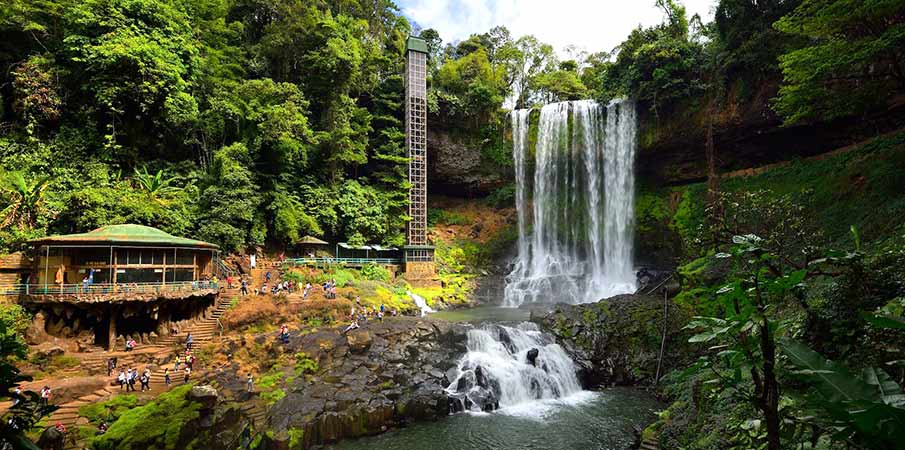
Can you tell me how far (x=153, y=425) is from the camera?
10672 millimetres

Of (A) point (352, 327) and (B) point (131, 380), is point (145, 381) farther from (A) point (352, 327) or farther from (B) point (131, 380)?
(A) point (352, 327)

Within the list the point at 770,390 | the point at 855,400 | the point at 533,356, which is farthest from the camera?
the point at 533,356

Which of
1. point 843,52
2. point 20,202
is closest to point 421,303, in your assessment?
point 20,202

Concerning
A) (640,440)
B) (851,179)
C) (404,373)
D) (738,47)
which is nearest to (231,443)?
(404,373)

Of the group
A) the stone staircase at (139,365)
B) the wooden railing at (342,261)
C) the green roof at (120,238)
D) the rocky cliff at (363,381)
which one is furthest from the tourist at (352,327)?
the wooden railing at (342,261)

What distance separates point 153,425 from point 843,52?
Answer: 22.0 metres

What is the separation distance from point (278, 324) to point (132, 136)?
14.8m

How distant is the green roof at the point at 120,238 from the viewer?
48.3 ft

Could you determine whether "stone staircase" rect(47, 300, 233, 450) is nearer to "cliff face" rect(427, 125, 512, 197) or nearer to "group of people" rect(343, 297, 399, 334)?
"group of people" rect(343, 297, 399, 334)

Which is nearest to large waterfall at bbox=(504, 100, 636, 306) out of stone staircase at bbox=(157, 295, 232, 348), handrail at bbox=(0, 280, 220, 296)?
stone staircase at bbox=(157, 295, 232, 348)

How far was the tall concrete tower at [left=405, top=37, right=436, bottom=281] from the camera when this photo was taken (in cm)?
2984

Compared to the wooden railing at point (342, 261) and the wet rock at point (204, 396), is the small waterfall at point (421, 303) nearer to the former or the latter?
the wooden railing at point (342, 261)

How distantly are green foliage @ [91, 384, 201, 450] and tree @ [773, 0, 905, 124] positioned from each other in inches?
819

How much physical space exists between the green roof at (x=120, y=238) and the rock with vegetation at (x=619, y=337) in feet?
53.3
